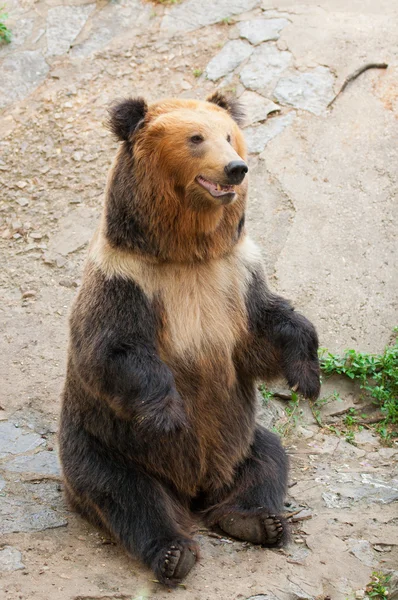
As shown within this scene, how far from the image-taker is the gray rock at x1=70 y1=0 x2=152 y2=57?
821 cm

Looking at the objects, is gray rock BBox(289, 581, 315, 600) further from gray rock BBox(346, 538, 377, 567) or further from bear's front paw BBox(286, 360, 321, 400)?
bear's front paw BBox(286, 360, 321, 400)

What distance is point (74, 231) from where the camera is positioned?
23.4 ft

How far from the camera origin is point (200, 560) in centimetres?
435

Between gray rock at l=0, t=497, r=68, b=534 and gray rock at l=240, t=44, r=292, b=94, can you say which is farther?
gray rock at l=240, t=44, r=292, b=94

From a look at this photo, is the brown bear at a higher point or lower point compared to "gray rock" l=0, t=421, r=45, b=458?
higher

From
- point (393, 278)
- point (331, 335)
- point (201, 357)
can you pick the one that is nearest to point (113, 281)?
point (201, 357)

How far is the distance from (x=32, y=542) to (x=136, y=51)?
5.18 m

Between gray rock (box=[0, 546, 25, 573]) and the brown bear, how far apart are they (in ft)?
1.62

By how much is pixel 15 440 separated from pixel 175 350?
1.64m

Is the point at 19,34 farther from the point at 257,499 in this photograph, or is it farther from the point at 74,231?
the point at 257,499

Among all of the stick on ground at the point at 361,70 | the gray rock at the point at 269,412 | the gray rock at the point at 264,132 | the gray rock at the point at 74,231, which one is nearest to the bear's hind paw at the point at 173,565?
the gray rock at the point at 269,412

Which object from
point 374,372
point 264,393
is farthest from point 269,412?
point 374,372

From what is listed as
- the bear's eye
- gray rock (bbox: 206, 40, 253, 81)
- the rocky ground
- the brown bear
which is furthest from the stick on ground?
the bear's eye

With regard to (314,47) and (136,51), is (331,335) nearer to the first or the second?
(314,47)
